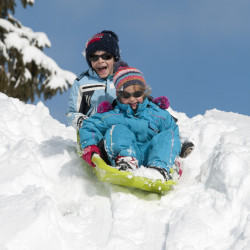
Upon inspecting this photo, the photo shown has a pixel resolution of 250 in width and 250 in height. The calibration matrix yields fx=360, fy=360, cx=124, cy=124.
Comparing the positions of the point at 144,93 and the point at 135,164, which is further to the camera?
the point at 144,93

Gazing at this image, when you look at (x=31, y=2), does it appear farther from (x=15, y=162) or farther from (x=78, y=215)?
(x=78, y=215)

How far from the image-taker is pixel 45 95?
1032 cm

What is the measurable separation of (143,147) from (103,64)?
4.63 ft

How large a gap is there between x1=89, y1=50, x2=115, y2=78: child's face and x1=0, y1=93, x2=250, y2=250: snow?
98 centimetres

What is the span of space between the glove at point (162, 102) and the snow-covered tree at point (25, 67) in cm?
735

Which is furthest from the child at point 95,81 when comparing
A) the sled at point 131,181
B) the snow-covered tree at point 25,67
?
the snow-covered tree at point 25,67

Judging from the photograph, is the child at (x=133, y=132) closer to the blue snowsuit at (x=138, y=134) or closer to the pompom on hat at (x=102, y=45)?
the blue snowsuit at (x=138, y=134)

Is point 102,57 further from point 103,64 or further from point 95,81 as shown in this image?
point 95,81

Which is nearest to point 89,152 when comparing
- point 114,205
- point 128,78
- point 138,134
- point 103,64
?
point 138,134

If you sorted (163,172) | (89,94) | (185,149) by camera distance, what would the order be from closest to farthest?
(163,172), (185,149), (89,94)

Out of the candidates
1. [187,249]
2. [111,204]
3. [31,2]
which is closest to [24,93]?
[31,2]

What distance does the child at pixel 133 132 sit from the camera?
2.77 m

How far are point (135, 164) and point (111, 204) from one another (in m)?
0.38

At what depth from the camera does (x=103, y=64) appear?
4039 mm
